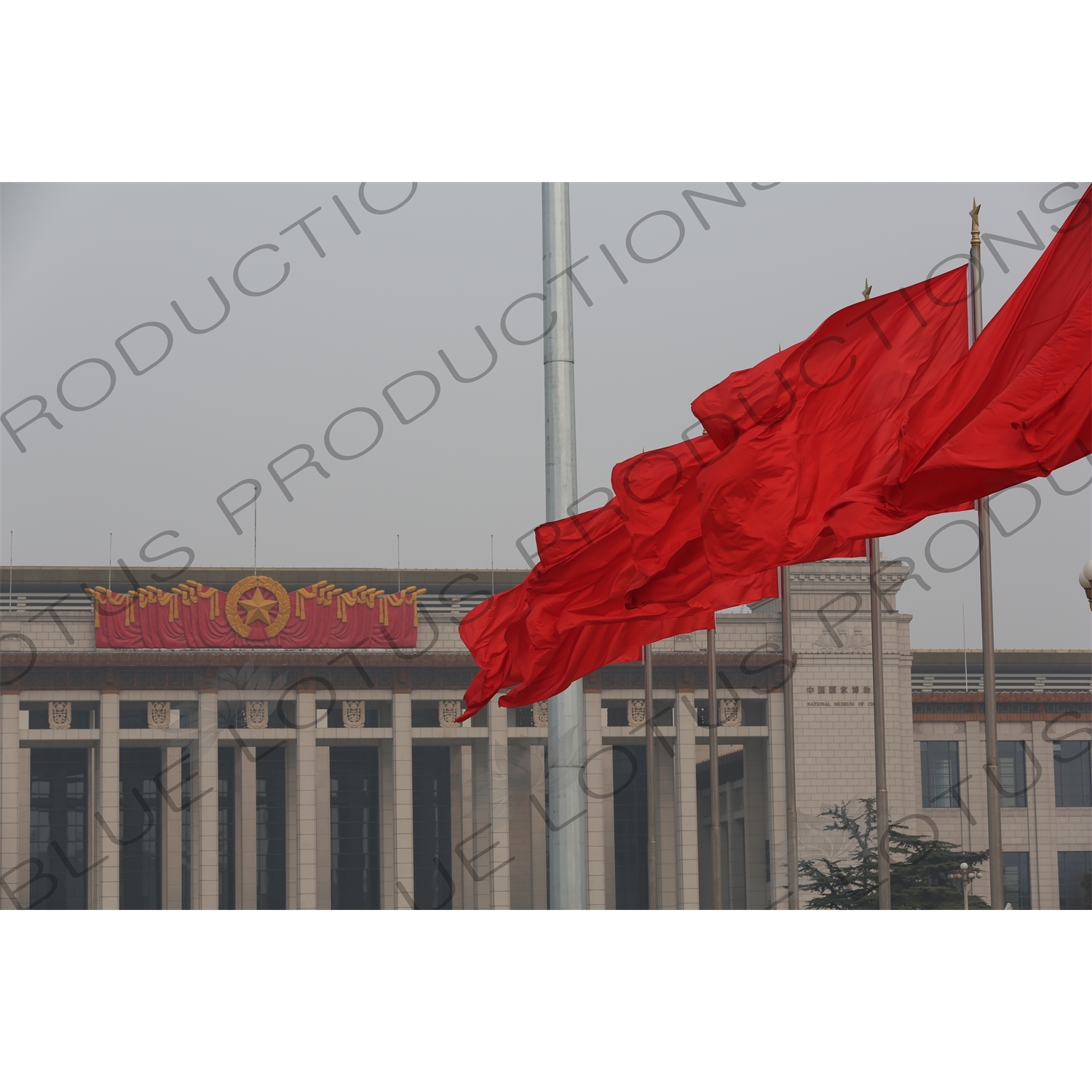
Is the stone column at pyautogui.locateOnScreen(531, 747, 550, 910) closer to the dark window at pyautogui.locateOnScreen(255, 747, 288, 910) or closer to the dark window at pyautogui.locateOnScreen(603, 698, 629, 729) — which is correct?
the dark window at pyautogui.locateOnScreen(603, 698, 629, 729)

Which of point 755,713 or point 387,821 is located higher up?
point 755,713

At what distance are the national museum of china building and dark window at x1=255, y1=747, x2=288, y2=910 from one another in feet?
0.27

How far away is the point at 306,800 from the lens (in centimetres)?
3884

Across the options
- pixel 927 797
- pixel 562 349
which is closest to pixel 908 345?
pixel 562 349

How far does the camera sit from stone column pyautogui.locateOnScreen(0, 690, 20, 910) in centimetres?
3781

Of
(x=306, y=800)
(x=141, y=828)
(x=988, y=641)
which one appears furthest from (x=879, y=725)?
(x=141, y=828)

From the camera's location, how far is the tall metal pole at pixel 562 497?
8.92 m

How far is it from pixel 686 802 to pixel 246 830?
A: 12168 millimetres

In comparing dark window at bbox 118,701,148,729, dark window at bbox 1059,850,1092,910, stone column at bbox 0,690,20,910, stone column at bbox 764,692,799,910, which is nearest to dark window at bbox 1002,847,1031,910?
dark window at bbox 1059,850,1092,910

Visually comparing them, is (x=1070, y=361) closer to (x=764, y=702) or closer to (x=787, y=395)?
(x=787, y=395)

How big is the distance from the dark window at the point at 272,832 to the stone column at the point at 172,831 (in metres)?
2.16

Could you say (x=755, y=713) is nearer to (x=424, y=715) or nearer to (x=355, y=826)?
(x=424, y=715)

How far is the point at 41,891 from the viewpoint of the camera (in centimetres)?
4150

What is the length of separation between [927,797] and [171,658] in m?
19.6
